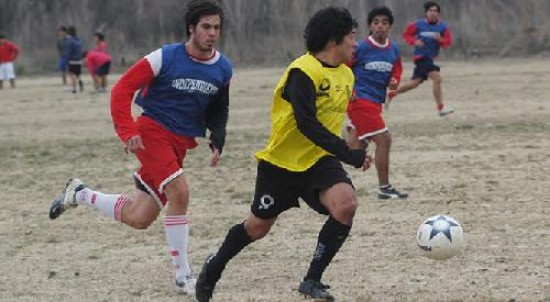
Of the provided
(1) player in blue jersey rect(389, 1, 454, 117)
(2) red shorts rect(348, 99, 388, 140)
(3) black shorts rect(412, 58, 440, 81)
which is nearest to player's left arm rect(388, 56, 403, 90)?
(2) red shorts rect(348, 99, 388, 140)

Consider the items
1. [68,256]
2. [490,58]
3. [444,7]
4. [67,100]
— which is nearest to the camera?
[68,256]

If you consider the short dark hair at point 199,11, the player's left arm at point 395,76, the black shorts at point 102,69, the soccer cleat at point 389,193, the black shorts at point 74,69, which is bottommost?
the black shorts at point 74,69

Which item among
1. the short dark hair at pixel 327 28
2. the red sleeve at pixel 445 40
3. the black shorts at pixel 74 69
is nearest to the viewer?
the short dark hair at pixel 327 28

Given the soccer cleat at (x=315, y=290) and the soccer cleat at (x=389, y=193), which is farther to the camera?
the soccer cleat at (x=389, y=193)

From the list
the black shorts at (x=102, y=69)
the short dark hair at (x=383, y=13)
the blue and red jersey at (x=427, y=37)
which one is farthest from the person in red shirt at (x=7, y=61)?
the short dark hair at (x=383, y=13)

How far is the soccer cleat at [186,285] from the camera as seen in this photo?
21.5ft

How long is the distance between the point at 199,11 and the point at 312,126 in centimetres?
130

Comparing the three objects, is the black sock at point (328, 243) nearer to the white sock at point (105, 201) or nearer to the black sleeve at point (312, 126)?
the black sleeve at point (312, 126)

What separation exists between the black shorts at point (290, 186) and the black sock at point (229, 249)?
166mm

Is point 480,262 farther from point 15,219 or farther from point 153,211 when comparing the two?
point 15,219

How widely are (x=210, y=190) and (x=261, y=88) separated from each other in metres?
17.1

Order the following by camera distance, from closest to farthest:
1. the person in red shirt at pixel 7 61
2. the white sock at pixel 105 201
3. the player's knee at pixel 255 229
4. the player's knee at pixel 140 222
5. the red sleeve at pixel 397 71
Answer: the player's knee at pixel 255 229
the player's knee at pixel 140 222
the white sock at pixel 105 201
the red sleeve at pixel 397 71
the person in red shirt at pixel 7 61

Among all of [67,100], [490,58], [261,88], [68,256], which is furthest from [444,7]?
[68,256]

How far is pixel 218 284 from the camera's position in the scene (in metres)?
6.76
